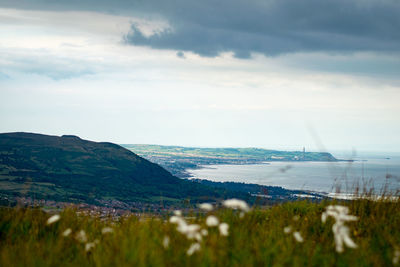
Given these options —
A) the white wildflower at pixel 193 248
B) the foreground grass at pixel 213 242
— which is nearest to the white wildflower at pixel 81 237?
the foreground grass at pixel 213 242

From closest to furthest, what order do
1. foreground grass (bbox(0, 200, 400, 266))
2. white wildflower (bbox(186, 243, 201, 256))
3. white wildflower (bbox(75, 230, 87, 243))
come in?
white wildflower (bbox(186, 243, 201, 256)), foreground grass (bbox(0, 200, 400, 266)), white wildflower (bbox(75, 230, 87, 243))

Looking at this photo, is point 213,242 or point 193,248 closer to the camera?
point 193,248

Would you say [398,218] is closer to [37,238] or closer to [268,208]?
[268,208]

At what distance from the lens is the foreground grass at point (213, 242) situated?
19.8 feet

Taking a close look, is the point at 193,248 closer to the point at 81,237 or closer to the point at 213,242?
the point at 213,242

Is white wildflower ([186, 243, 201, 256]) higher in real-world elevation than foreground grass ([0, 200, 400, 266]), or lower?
higher

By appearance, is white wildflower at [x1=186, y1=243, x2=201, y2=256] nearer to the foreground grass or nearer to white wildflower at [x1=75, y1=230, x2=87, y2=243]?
the foreground grass

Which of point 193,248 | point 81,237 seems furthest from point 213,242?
point 81,237

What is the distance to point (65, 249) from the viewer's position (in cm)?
750

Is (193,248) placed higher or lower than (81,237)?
higher

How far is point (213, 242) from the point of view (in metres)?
5.95

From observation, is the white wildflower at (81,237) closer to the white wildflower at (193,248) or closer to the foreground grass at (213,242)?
the foreground grass at (213,242)

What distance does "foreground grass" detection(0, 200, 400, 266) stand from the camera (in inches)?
238

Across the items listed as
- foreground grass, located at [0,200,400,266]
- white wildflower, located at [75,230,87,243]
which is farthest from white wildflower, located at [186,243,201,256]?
white wildflower, located at [75,230,87,243]
